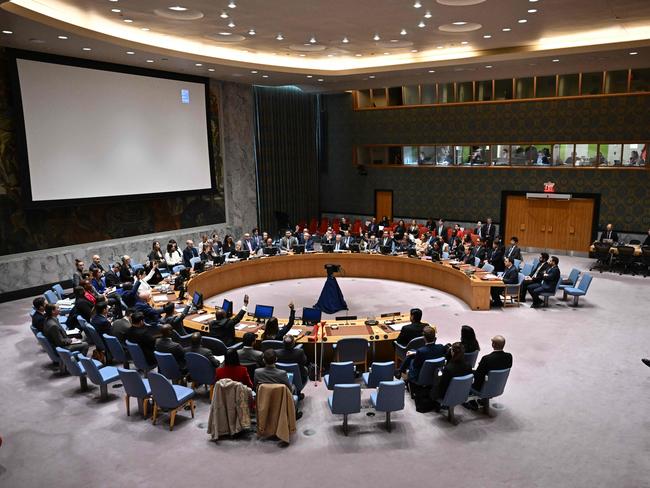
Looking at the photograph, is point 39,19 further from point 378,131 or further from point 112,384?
point 378,131

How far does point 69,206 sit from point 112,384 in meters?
7.25

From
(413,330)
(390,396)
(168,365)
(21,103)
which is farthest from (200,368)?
(21,103)

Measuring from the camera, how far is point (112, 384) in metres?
7.80

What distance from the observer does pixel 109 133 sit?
45.6ft

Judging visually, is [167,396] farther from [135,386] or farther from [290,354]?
[290,354]

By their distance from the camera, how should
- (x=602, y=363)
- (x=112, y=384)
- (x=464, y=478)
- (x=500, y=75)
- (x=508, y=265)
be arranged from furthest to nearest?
(x=500, y=75) → (x=508, y=265) → (x=602, y=363) → (x=112, y=384) → (x=464, y=478)

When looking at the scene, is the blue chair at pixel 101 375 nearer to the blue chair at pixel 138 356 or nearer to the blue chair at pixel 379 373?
the blue chair at pixel 138 356

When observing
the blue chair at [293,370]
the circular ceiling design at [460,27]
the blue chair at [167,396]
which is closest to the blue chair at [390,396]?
the blue chair at [293,370]

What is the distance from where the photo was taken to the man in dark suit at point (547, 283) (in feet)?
36.9

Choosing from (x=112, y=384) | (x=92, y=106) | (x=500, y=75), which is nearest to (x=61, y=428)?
(x=112, y=384)

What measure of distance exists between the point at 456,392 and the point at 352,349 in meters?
1.77

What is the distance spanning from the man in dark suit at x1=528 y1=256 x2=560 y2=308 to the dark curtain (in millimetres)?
10547

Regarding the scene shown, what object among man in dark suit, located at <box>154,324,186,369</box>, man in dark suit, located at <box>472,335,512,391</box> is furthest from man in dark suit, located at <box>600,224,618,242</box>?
man in dark suit, located at <box>154,324,186,369</box>

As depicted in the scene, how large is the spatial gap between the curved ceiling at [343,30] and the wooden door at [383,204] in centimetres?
549
